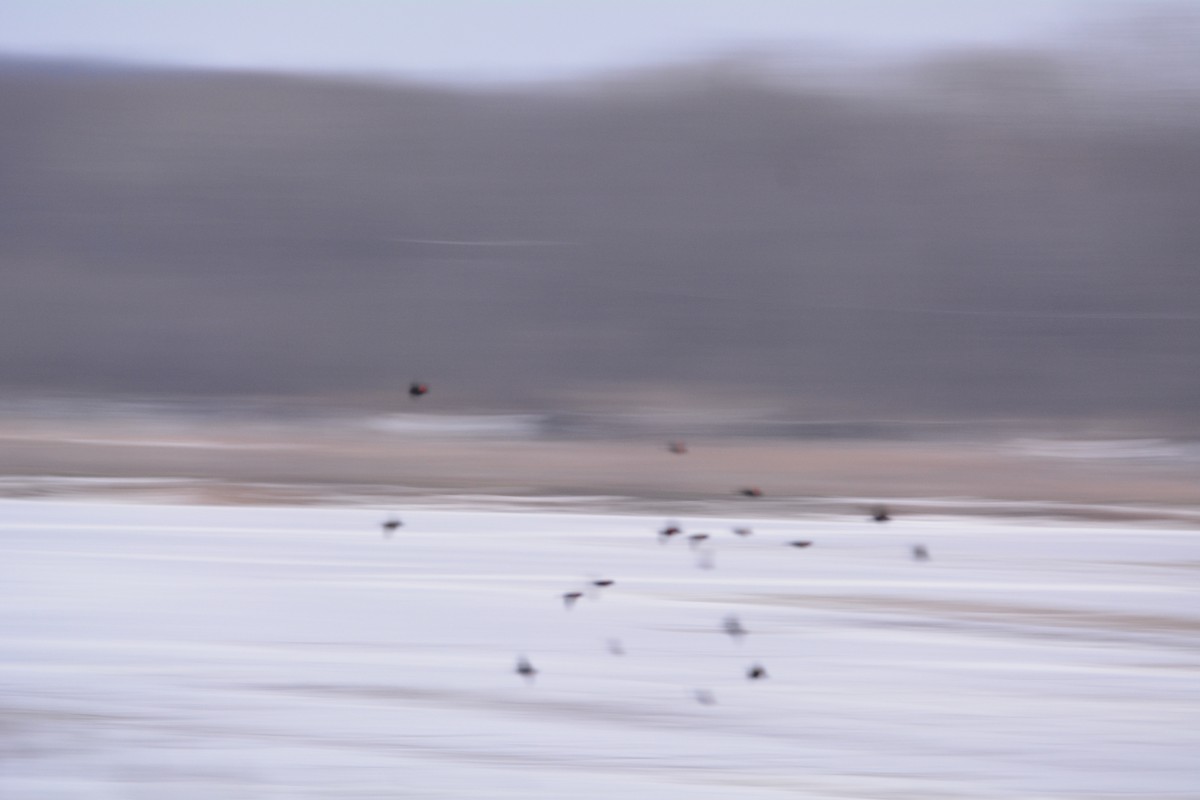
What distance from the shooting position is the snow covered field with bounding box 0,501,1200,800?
2.65 metres

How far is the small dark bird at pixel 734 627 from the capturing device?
3.51 metres

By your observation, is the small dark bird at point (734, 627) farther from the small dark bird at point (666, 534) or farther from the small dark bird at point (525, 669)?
the small dark bird at point (666, 534)

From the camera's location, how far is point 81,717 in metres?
2.90

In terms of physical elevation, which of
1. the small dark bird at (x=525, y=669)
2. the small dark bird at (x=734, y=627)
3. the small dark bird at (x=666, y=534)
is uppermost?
the small dark bird at (x=666, y=534)

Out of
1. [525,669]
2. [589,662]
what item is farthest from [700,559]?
[525,669]

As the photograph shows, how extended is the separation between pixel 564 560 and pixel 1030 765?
176 cm

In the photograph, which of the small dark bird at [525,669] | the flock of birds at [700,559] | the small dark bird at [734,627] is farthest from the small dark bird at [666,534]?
the small dark bird at [525,669]

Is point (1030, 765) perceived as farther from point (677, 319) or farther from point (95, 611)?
point (677, 319)

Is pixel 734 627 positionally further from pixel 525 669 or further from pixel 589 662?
pixel 525 669

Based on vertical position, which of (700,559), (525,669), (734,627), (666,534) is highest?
(666,534)

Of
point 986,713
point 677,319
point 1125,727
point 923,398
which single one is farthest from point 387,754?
point 677,319

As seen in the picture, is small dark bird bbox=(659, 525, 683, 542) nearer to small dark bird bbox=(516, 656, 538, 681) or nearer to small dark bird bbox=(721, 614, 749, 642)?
small dark bird bbox=(721, 614, 749, 642)

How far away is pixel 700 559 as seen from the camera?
428 cm

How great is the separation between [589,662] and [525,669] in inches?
5.9
